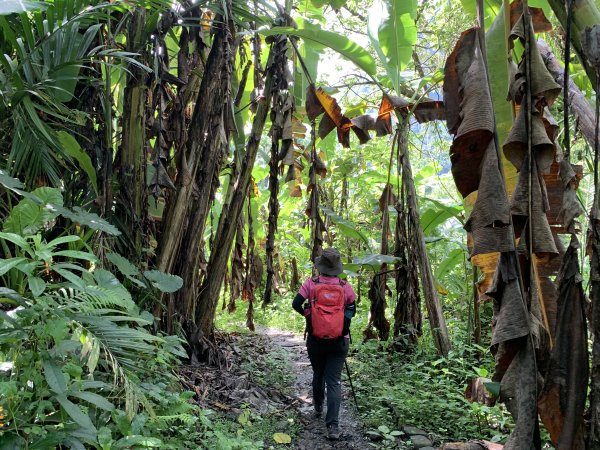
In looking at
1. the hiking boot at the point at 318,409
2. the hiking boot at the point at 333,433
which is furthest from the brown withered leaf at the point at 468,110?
the hiking boot at the point at 318,409

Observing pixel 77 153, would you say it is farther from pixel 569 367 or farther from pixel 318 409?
pixel 318 409

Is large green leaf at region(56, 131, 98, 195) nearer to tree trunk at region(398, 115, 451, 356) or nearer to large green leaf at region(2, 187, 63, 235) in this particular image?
large green leaf at region(2, 187, 63, 235)

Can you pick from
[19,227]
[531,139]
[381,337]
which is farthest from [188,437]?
[381,337]

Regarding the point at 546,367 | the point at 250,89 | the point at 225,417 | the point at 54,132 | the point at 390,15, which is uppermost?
the point at 390,15

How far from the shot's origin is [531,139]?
1.80 metres

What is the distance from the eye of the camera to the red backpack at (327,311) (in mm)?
4117

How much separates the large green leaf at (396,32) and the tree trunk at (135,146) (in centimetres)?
232

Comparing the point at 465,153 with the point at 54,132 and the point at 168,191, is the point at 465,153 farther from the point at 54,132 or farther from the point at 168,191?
the point at 168,191

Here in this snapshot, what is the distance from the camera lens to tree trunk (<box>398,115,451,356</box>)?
5.51 meters

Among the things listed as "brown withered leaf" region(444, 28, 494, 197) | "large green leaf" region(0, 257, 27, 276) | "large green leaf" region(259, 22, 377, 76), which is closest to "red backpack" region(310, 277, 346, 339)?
"large green leaf" region(259, 22, 377, 76)

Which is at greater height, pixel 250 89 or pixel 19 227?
pixel 250 89

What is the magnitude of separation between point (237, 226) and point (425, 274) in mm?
2229

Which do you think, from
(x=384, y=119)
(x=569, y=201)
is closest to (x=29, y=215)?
(x=569, y=201)

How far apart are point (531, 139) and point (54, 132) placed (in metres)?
2.62
